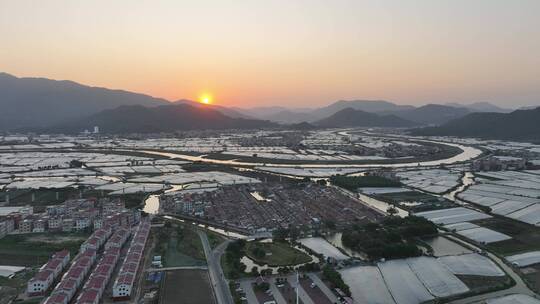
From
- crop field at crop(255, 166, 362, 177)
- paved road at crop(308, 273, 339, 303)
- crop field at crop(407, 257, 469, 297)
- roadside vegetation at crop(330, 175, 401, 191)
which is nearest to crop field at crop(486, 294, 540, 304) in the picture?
crop field at crop(407, 257, 469, 297)

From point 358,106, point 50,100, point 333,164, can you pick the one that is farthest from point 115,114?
point 358,106

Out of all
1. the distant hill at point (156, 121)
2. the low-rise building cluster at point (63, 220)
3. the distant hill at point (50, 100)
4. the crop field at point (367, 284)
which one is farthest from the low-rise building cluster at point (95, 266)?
the distant hill at point (50, 100)

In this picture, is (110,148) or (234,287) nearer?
(234,287)

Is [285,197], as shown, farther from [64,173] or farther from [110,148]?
[110,148]

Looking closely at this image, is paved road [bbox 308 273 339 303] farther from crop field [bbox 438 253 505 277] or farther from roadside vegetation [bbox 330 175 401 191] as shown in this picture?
roadside vegetation [bbox 330 175 401 191]

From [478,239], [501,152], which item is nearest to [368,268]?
[478,239]

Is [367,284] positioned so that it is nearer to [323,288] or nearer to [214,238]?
[323,288]

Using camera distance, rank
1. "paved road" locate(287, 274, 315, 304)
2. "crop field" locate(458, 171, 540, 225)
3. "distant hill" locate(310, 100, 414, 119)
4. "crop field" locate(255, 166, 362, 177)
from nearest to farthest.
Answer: "paved road" locate(287, 274, 315, 304)
"crop field" locate(458, 171, 540, 225)
"crop field" locate(255, 166, 362, 177)
"distant hill" locate(310, 100, 414, 119)
